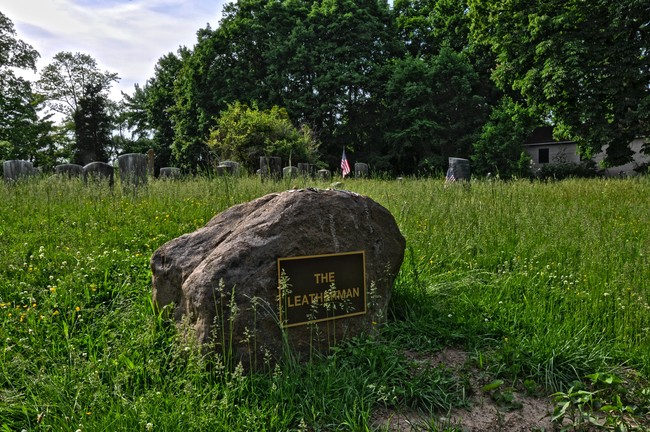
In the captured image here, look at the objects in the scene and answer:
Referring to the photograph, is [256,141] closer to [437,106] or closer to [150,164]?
[150,164]

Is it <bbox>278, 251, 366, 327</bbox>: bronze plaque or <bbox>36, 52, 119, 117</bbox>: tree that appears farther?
<bbox>36, 52, 119, 117</bbox>: tree

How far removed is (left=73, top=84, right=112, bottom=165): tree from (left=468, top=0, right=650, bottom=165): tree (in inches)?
1471

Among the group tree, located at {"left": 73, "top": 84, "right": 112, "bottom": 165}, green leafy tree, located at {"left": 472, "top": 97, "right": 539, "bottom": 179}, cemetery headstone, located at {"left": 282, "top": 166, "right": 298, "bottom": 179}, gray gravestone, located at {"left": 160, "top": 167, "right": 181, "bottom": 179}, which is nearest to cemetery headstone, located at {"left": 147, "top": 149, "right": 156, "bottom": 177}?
gray gravestone, located at {"left": 160, "top": 167, "right": 181, "bottom": 179}

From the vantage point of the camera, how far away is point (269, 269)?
10.9 ft

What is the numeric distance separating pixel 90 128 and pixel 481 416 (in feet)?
155

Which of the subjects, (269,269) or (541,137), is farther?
(541,137)

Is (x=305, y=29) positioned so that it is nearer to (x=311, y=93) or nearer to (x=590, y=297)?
(x=311, y=93)

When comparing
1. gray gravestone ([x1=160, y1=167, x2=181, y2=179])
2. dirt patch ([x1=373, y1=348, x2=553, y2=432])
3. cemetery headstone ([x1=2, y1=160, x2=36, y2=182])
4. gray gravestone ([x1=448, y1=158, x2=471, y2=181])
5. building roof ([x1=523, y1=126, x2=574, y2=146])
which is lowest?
dirt patch ([x1=373, y1=348, x2=553, y2=432])

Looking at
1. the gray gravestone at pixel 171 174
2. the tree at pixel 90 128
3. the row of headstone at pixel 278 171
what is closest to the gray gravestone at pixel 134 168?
the gray gravestone at pixel 171 174

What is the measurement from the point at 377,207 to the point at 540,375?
1834 mm

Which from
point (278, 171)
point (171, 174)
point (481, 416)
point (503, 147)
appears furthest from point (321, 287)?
point (503, 147)

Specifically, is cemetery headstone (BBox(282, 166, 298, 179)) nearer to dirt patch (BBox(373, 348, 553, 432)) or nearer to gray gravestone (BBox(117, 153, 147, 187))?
gray gravestone (BBox(117, 153, 147, 187))

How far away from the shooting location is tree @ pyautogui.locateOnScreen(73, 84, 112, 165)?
1672 inches

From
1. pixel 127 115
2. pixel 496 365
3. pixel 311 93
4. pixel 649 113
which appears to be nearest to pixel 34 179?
pixel 496 365
